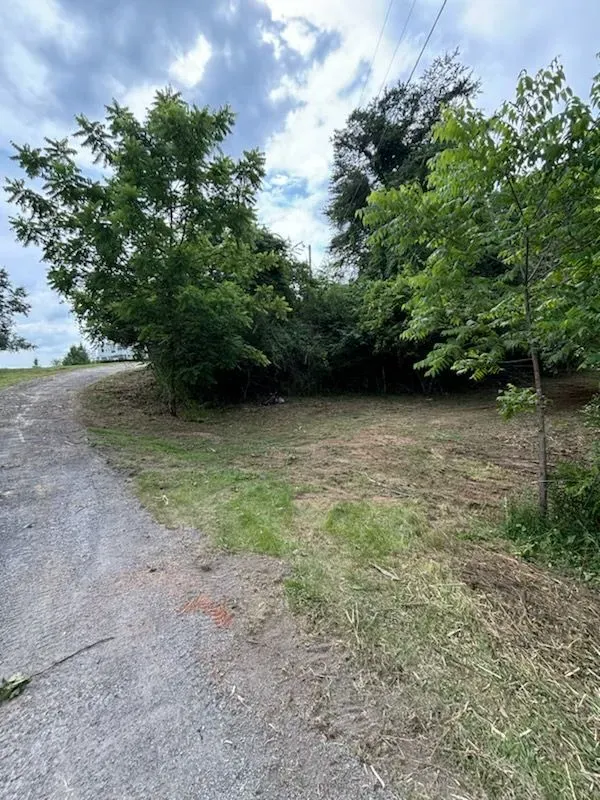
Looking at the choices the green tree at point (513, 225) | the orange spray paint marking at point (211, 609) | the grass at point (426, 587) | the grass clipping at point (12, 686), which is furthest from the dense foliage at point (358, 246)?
the grass clipping at point (12, 686)

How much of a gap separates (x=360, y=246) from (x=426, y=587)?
522 inches

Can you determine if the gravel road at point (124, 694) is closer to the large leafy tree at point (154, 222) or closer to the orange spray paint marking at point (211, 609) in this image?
the orange spray paint marking at point (211, 609)

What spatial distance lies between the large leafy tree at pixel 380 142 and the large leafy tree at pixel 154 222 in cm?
632

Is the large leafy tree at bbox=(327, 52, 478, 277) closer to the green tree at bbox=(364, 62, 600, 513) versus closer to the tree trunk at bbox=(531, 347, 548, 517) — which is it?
the green tree at bbox=(364, 62, 600, 513)

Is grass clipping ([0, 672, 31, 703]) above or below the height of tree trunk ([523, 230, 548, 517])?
below

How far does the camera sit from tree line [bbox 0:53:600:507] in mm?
2230

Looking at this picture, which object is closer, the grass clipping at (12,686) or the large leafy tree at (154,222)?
the grass clipping at (12,686)

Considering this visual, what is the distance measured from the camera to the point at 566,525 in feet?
8.26

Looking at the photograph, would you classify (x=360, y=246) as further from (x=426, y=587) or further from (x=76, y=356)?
(x=76, y=356)

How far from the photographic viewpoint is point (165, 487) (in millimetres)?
3527

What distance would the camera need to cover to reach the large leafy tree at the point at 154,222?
568 centimetres

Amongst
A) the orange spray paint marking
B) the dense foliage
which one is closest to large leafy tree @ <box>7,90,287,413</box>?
the dense foliage

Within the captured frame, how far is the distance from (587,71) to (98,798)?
13.0 feet

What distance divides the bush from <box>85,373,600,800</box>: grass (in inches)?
7.1
